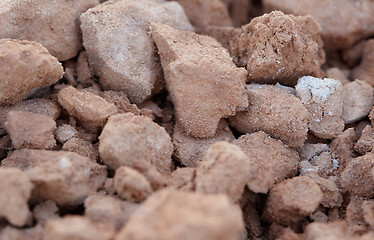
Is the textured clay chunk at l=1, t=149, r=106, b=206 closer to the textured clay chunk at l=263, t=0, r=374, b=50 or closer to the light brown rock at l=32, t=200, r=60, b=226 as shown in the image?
the light brown rock at l=32, t=200, r=60, b=226

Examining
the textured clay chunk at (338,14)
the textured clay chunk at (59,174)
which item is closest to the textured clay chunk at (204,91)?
the textured clay chunk at (59,174)

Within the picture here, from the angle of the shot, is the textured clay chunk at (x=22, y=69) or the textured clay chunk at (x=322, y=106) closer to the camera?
the textured clay chunk at (x=22, y=69)

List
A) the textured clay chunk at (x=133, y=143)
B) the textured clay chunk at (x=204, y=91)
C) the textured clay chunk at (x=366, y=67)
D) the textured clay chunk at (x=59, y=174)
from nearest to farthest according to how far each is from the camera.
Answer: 1. the textured clay chunk at (x=59, y=174)
2. the textured clay chunk at (x=133, y=143)
3. the textured clay chunk at (x=204, y=91)
4. the textured clay chunk at (x=366, y=67)

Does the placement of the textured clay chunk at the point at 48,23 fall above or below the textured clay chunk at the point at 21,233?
above

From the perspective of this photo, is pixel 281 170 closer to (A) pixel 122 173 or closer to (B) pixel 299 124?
(B) pixel 299 124

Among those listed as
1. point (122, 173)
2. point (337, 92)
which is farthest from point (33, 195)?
point (337, 92)

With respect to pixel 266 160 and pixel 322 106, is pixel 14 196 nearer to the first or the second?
pixel 266 160

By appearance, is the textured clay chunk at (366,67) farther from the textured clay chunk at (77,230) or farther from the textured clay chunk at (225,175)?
the textured clay chunk at (77,230)
